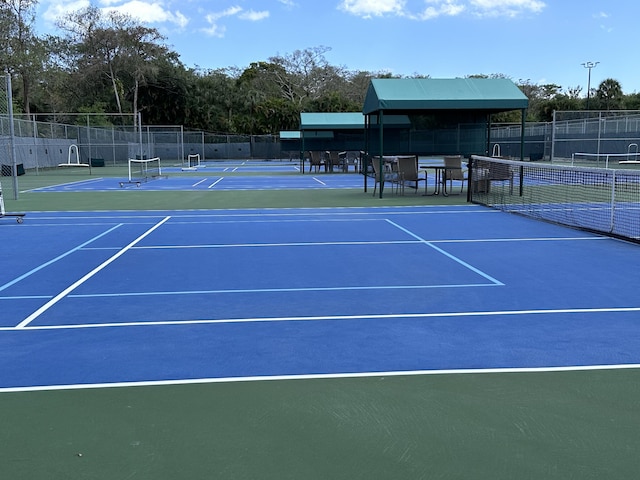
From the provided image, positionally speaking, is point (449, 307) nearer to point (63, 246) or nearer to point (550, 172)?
point (63, 246)

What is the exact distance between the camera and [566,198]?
727 inches

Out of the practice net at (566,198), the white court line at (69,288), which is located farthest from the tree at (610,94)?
the white court line at (69,288)

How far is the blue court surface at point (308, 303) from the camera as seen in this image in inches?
199

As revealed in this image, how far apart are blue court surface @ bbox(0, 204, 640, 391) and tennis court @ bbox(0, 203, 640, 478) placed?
31 millimetres

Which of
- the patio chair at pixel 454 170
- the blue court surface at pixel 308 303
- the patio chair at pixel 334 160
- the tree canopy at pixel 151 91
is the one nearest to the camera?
the blue court surface at pixel 308 303

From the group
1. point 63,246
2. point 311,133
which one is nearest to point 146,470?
point 63,246

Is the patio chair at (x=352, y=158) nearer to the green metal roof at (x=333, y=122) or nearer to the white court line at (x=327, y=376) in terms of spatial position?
the green metal roof at (x=333, y=122)

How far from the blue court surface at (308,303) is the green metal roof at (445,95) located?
7.35 m

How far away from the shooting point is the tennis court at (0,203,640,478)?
139 inches

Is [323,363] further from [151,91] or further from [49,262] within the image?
[151,91]

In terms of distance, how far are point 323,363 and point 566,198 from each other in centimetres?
1538

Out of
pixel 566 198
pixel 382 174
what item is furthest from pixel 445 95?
pixel 566 198

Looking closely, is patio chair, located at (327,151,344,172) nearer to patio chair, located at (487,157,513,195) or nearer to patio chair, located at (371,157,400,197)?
patio chair, located at (371,157,400,197)

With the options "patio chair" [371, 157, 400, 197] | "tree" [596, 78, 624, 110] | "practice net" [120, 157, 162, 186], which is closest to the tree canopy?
"tree" [596, 78, 624, 110]
